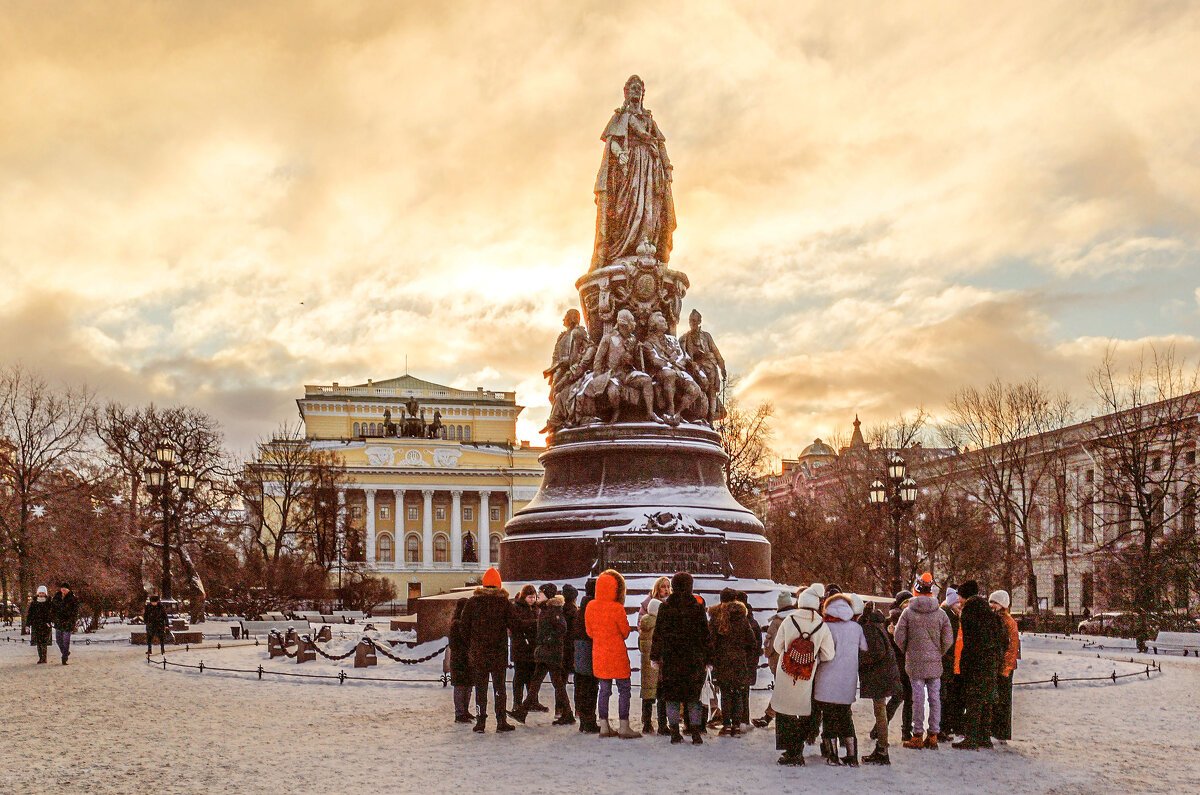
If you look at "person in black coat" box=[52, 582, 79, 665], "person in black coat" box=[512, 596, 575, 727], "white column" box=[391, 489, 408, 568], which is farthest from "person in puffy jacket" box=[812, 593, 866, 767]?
"white column" box=[391, 489, 408, 568]

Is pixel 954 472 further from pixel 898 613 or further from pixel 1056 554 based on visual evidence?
pixel 898 613

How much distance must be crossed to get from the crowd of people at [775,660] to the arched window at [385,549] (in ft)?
284

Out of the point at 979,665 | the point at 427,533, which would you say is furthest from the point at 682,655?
the point at 427,533

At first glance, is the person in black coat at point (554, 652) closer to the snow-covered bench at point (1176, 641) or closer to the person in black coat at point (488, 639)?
the person in black coat at point (488, 639)

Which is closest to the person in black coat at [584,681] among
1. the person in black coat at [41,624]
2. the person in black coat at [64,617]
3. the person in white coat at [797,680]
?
the person in white coat at [797,680]

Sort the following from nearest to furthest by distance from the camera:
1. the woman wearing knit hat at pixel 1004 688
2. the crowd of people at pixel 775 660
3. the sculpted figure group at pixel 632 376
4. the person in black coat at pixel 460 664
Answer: the crowd of people at pixel 775 660 → the woman wearing knit hat at pixel 1004 688 → the person in black coat at pixel 460 664 → the sculpted figure group at pixel 632 376

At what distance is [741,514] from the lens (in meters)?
20.1

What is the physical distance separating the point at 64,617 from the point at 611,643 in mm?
14332

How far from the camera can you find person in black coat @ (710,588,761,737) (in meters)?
11.6

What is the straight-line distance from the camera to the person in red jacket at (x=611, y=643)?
37.9 ft

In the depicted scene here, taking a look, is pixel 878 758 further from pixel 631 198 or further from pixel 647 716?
pixel 631 198

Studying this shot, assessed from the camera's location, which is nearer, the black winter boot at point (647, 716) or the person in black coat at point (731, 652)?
the person in black coat at point (731, 652)

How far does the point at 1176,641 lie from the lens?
95.9ft

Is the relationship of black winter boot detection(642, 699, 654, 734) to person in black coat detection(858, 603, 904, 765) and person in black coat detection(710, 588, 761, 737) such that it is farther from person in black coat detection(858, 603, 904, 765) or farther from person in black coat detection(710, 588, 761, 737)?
person in black coat detection(858, 603, 904, 765)
